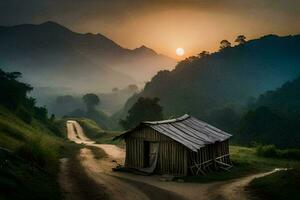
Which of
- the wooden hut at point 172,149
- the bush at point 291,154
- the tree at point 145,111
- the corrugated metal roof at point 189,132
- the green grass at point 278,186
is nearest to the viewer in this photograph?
the green grass at point 278,186

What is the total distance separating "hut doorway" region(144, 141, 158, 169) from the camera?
3886 cm

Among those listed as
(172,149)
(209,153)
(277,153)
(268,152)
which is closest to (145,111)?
(268,152)

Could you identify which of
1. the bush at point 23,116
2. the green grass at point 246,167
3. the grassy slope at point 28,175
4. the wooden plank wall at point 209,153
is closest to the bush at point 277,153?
the green grass at point 246,167

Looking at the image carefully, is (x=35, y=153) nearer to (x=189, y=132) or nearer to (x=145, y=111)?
(x=189, y=132)

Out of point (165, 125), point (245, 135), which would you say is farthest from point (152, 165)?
point (245, 135)

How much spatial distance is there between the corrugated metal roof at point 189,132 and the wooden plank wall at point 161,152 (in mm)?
677

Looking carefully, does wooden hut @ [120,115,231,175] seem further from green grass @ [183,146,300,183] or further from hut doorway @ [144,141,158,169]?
green grass @ [183,146,300,183]

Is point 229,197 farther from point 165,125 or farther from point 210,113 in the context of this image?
point 210,113

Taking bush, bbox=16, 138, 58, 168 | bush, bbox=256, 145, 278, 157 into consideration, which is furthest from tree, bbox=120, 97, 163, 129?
bush, bbox=16, 138, 58, 168

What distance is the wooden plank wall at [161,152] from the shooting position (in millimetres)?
37219

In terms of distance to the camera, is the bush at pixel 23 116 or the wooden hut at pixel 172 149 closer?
the wooden hut at pixel 172 149

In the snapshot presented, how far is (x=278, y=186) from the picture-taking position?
2842 cm

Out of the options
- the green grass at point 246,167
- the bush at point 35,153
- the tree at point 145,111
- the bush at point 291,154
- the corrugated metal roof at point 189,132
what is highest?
the tree at point 145,111

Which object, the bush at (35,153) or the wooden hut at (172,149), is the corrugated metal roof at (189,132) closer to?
the wooden hut at (172,149)
